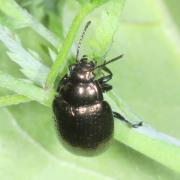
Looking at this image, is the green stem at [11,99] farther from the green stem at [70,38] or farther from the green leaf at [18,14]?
the green leaf at [18,14]

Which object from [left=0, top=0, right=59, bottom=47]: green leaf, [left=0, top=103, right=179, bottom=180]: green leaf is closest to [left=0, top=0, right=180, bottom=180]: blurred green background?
[left=0, top=103, right=179, bottom=180]: green leaf

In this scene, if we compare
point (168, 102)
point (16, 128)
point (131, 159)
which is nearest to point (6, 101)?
point (16, 128)

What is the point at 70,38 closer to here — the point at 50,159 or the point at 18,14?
the point at 18,14

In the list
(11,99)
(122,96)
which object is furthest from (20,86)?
(122,96)

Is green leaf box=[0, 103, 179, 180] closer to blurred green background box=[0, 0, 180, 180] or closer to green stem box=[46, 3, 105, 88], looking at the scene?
blurred green background box=[0, 0, 180, 180]

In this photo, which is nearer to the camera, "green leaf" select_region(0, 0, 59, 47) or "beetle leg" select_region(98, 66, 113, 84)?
"green leaf" select_region(0, 0, 59, 47)
